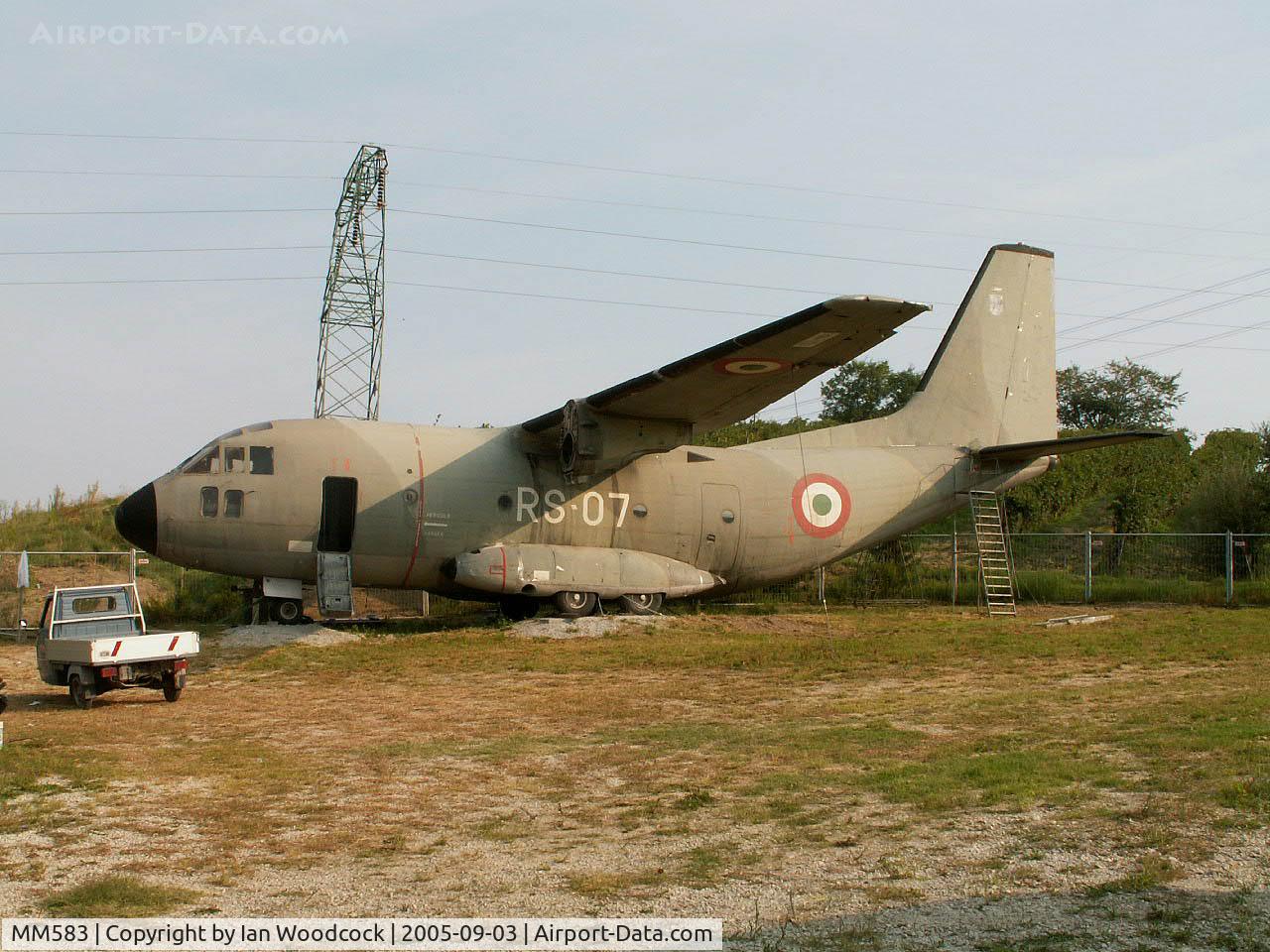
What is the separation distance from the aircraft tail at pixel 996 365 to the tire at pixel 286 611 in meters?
12.6

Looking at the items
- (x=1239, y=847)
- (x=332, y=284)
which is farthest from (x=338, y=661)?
(x=332, y=284)

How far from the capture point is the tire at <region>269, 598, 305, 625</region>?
19.3 metres

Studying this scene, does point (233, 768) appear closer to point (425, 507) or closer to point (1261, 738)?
point (1261, 738)

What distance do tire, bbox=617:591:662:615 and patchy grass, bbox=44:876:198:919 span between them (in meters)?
15.0

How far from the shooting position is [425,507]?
19.1 metres

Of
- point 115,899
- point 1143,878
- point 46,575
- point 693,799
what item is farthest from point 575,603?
point 1143,878

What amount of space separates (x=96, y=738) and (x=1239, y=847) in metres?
9.30

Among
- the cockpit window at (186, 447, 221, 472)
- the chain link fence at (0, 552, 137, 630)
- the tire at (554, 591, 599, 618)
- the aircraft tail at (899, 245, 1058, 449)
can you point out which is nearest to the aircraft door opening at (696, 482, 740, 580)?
the tire at (554, 591, 599, 618)

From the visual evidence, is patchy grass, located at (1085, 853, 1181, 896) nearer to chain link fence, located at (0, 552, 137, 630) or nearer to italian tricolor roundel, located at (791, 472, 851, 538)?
italian tricolor roundel, located at (791, 472, 851, 538)

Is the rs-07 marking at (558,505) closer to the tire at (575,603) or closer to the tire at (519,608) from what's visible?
the tire at (575,603)

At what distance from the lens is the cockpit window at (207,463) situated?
18469 millimetres

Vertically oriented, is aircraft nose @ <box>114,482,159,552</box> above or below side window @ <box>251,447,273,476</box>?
below

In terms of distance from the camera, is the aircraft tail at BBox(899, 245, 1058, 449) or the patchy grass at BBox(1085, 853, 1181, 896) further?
the aircraft tail at BBox(899, 245, 1058, 449)

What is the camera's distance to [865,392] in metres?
67.2
